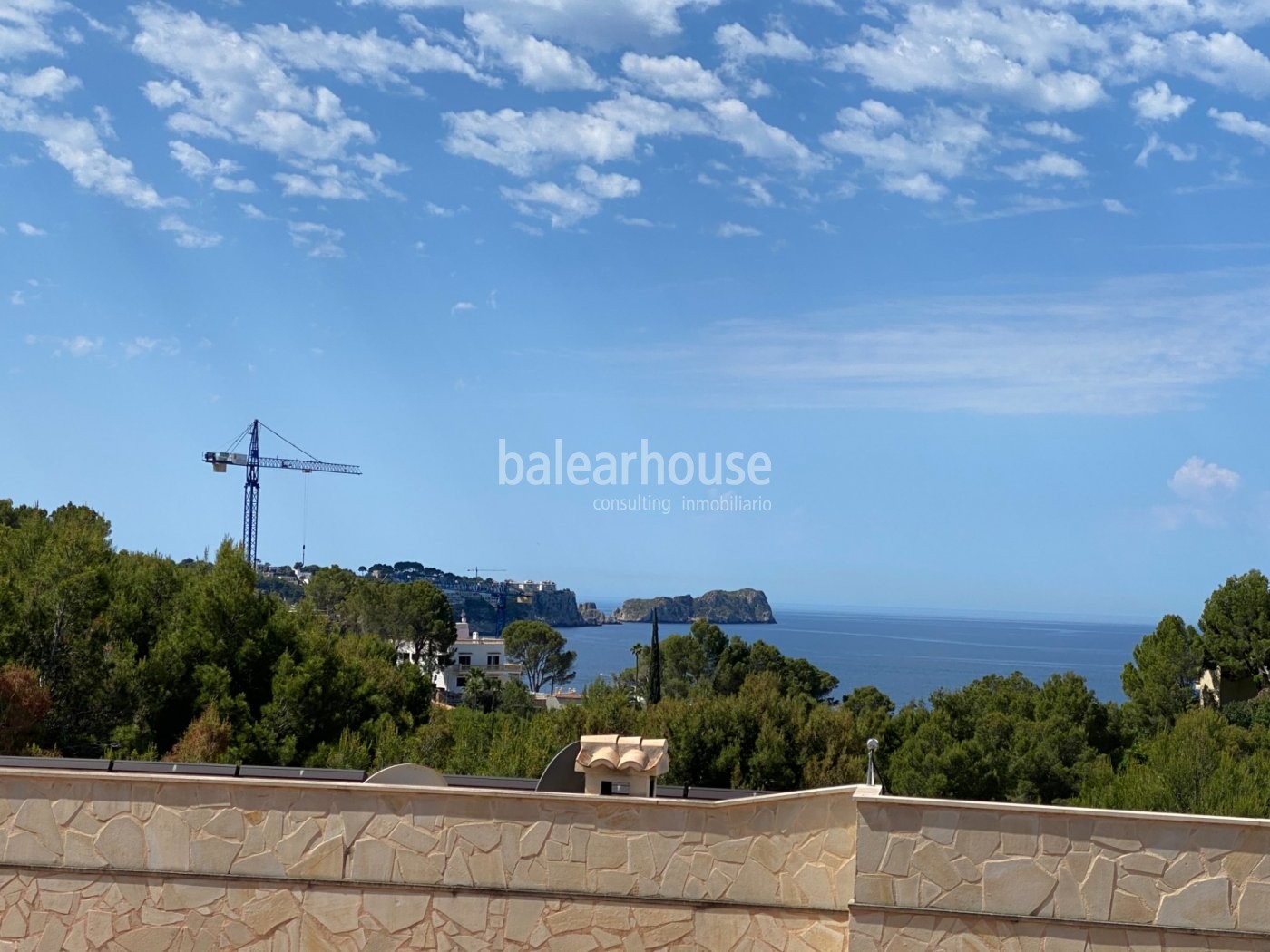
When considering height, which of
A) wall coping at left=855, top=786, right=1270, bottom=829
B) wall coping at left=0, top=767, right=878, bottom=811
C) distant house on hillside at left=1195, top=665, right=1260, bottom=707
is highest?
wall coping at left=855, top=786, right=1270, bottom=829

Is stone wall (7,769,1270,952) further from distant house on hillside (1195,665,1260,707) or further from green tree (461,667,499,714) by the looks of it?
green tree (461,667,499,714)

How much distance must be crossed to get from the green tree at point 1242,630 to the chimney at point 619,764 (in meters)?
42.6

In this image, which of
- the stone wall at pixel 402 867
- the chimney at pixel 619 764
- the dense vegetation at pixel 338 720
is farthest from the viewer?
the dense vegetation at pixel 338 720

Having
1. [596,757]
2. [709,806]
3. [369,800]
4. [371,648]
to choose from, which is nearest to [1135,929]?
[709,806]

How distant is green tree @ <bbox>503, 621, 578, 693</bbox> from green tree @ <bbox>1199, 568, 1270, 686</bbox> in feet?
183

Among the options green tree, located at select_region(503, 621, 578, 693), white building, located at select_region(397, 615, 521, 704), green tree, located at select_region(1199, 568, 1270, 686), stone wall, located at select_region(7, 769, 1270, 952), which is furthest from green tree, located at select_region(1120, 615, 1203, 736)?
green tree, located at select_region(503, 621, 578, 693)

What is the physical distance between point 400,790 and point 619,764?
1.62m

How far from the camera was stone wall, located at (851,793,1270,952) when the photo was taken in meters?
7.55

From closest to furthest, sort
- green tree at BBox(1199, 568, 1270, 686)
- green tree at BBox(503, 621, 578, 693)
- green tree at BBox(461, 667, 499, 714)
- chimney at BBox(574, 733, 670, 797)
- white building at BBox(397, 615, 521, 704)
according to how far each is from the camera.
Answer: chimney at BBox(574, 733, 670, 797), green tree at BBox(1199, 568, 1270, 686), green tree at BBox(461, 667, 499, 714), white building at BBox(397, 615, 521, 704), green tree at BBox(503, 621, 578, 693)

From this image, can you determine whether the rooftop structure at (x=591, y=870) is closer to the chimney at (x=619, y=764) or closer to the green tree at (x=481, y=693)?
the chimney at (x=619, y=764)

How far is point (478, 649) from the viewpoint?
96.6m

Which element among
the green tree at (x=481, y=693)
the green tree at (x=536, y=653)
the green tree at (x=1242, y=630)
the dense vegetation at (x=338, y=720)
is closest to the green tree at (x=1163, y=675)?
the green tree at (x=1242, y=630)

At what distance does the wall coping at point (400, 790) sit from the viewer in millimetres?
8142

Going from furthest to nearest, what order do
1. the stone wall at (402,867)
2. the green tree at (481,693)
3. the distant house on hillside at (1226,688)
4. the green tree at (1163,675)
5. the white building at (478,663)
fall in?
the white building at (478,663) → the green tree at (481,693) → the distant house on hillside at (1226,688) → the green tree at (1163,675) → the stone wall at (402,867)
